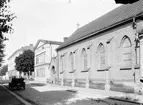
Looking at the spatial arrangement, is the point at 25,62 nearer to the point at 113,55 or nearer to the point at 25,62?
the point at 25,62

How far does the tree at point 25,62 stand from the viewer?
54.9m

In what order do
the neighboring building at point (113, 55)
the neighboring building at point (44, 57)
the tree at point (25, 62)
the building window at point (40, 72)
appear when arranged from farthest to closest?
the tree at point (25, 62)
the building window at point (40, 72)
the neighboring building at point (44, 57)
the neighboring building at point (113, 55)

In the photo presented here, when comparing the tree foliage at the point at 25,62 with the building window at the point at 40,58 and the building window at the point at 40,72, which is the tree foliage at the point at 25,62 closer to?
the building window at the point at 40,58

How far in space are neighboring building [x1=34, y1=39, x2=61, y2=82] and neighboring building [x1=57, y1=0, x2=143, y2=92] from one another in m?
15.9

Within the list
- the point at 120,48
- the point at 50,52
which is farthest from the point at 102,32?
the point at 50,52

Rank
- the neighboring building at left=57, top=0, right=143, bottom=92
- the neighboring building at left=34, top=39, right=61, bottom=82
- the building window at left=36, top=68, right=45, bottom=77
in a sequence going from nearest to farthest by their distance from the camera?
the neighboring building at left=57, top=0, right=143, bottom=92 → the neighboring building at left=34, top=39, right=61, bottom=82 → the building window at left=36, top=68, right=45, bottom=77

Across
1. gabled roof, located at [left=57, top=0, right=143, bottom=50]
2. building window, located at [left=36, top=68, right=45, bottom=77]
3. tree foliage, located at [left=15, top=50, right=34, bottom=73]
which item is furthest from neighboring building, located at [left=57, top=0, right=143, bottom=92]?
tree foliage, located at [left=15, top=50, right=34, bottom=73]

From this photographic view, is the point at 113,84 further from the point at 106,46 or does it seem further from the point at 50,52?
the point at 50,52

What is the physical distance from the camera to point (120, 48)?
19.1 meters

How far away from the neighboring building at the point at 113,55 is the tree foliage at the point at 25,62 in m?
29.5

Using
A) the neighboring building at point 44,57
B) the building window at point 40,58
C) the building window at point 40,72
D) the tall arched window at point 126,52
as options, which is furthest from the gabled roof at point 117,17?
the building window at point 40,72

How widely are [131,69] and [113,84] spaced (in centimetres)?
306

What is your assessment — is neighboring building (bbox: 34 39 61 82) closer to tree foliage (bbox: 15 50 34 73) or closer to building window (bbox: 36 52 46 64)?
building window (bbox: 36 52 46 64)

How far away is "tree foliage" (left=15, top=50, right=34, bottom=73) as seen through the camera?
180 feet
